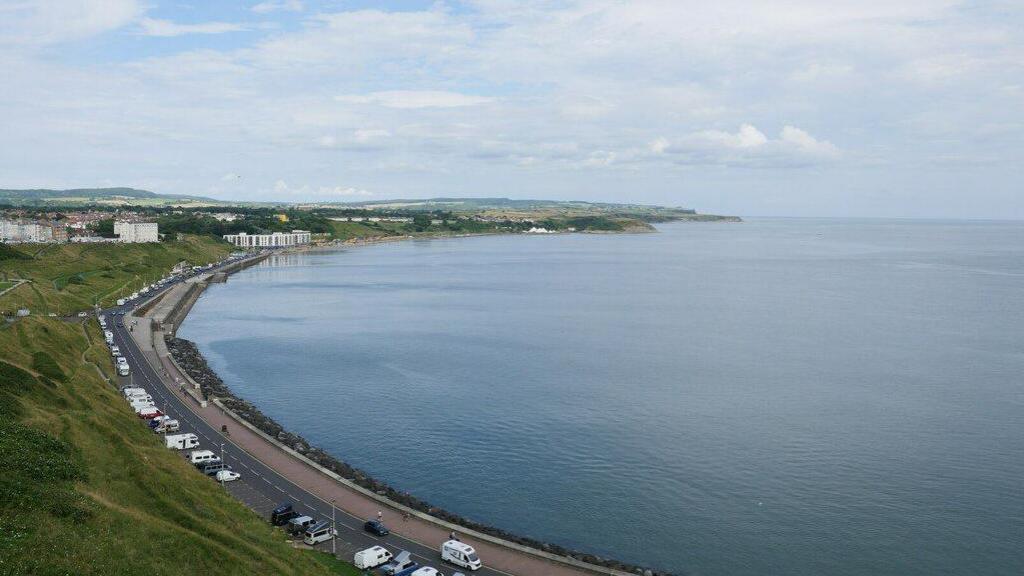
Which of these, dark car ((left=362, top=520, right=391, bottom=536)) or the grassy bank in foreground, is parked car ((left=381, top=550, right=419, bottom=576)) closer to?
the grassy bank in foreground

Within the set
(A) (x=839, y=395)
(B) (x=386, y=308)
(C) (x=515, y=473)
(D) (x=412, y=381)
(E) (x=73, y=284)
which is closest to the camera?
(C) (x=515, y=473)

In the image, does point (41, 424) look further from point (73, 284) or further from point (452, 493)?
point (73, 284)

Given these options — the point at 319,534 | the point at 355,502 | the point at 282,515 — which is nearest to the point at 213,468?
the point at 282,515

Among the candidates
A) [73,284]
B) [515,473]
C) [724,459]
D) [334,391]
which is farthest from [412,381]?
[73,284]

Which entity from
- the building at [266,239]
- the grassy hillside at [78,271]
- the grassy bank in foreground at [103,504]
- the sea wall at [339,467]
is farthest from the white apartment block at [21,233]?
the grassy bank in foreground at [103,504]

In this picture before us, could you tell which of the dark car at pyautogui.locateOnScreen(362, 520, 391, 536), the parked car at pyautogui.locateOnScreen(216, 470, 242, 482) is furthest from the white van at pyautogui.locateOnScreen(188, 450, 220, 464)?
the dark car at pyautogui.locateOnScreen(362, 520, 391, 536)

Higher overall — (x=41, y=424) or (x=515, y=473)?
(x=41, y=424)

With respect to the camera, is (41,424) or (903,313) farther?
(903,313)

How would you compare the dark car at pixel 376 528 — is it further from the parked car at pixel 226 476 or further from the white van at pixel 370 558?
the parked car at pixel 226 476
